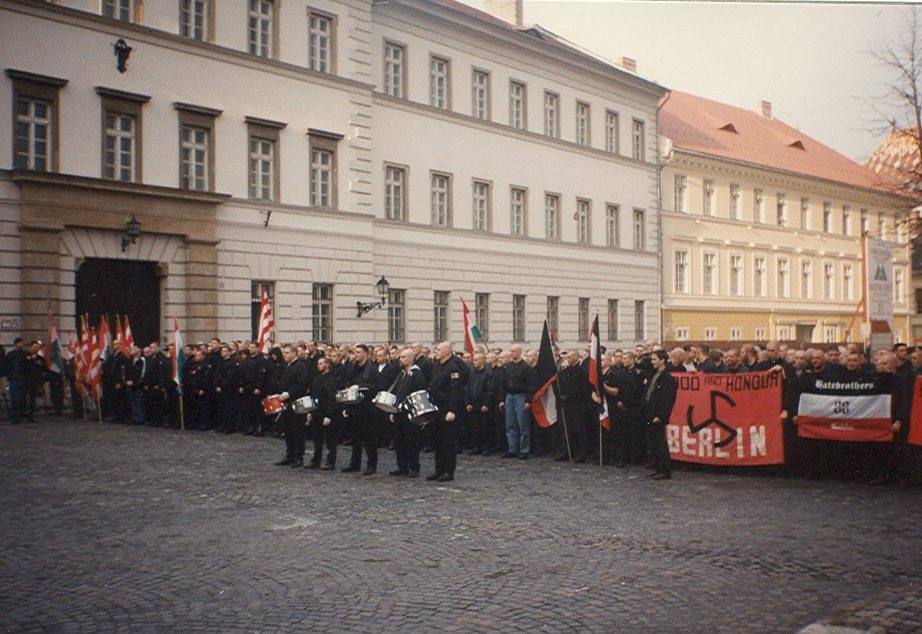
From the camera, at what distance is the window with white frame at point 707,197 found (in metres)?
46.7

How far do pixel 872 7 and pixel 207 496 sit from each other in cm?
909

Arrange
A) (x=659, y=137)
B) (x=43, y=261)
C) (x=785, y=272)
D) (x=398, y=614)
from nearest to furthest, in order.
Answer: (x=398, y=614) < (x=43, y=261) < (x=659, y=137) < (x=785, y=272)

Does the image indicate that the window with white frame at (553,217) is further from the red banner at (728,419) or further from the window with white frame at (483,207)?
the red banner at (728,419)

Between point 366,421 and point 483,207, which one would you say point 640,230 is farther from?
point 366,421

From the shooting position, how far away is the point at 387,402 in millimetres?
12828

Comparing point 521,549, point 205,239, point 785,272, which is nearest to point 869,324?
point 521,549

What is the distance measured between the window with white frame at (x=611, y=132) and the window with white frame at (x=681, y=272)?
6.63 m

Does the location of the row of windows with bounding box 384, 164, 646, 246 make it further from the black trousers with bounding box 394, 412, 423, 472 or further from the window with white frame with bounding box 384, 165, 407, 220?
the black trousers with bounding box 394, 412, 423, 472

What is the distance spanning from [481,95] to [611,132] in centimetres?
867

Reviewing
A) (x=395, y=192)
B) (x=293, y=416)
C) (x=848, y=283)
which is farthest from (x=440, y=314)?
(x=848, y=283)

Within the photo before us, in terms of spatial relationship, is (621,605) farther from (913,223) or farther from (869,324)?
(913,223)

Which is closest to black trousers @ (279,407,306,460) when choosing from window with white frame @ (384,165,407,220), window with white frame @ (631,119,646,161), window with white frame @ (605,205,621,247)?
window with white frame @ (384,165,407,220)

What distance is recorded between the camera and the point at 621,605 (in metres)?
6.72

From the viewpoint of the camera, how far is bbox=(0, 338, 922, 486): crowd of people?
12883 mm
